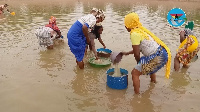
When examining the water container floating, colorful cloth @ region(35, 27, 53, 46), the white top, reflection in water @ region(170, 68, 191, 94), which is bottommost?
reflection in water @ region(170, 68, 191, 94)

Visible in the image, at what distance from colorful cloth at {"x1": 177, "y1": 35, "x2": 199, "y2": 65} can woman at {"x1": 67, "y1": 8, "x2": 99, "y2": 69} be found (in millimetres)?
2312

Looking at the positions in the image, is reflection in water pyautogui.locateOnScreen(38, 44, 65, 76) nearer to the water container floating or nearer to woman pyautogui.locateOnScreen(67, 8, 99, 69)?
woman pyautogui.locateOnScreen(67, 8, 99, 69)

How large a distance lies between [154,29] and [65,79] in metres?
6.32

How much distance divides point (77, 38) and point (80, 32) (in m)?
0.17


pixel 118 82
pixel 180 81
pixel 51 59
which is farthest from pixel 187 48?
pixel 51 59

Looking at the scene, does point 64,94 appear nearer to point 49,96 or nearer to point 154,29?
point 49,96

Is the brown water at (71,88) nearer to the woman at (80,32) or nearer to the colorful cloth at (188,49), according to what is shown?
the colorful cloth at (188,49)

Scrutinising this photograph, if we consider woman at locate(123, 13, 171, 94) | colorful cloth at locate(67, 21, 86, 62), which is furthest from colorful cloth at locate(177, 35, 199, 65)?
colorful cloth at locate(67, 21, 86, 62)

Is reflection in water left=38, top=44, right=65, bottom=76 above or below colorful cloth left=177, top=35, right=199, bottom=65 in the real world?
below

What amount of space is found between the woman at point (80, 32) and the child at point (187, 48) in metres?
2.30

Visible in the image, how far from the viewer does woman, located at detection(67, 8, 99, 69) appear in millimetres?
4906

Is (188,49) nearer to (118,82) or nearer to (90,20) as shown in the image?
(118,82)

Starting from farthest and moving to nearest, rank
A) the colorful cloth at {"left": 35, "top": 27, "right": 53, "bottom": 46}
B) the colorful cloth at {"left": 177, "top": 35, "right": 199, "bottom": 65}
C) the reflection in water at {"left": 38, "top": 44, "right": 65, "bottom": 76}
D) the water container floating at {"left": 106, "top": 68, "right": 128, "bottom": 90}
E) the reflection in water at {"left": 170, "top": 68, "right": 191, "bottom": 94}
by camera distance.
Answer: the colorful cloth at {"left": 35, "top": 27, "right": 53, "bottom": 46} < the reflection in water at {"left": 38, "top": 44, "right": 65, "bottom": 76} < the colorful cloth at {"left": 177, "top": 35, "right": 199, "bottom": 65} < the reflection in water at {"left": 170, "top": 68, "right": 191, "bottom": 94} < the water container floating at {"left": 106, "top": 68, "right": 128, "bottom": 90}

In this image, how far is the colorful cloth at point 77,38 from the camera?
5094mm
